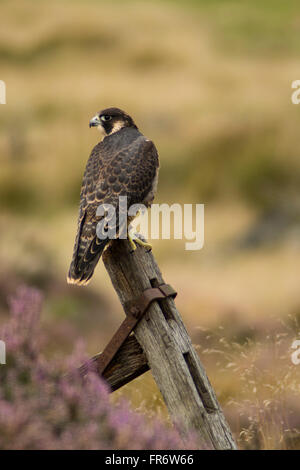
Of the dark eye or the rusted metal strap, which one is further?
the dark eye

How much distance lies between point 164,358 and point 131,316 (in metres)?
0.28

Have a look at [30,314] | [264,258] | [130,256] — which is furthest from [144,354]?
[264,258]

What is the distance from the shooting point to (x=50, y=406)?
289 cm

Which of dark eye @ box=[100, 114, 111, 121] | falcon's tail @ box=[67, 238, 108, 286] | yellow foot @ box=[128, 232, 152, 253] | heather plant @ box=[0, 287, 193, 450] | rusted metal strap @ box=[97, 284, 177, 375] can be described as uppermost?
dark eye @ box=[100, 114, 111, 121]

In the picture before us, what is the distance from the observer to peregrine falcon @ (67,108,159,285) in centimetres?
394

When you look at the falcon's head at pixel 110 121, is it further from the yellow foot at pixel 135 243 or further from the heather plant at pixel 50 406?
the heather plant at pixel 50 406

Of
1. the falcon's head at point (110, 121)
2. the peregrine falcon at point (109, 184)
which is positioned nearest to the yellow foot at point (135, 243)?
the peregrine falcon at point (109, 184)

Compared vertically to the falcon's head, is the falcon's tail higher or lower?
lower

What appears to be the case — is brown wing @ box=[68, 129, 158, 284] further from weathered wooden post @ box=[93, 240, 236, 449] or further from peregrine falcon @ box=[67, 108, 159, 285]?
weathered wooden post @ box=[93, 240, 236, 449]

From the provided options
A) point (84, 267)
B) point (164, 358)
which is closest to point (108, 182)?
point (84, 267)

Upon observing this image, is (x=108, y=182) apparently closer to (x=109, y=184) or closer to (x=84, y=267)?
(x=109, y=184)

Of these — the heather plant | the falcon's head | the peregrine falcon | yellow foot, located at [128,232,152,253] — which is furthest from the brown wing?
the heather plant

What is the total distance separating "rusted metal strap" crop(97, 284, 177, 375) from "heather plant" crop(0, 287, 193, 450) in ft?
1.29

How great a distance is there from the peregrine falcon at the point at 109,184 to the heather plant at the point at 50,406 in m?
0.85
